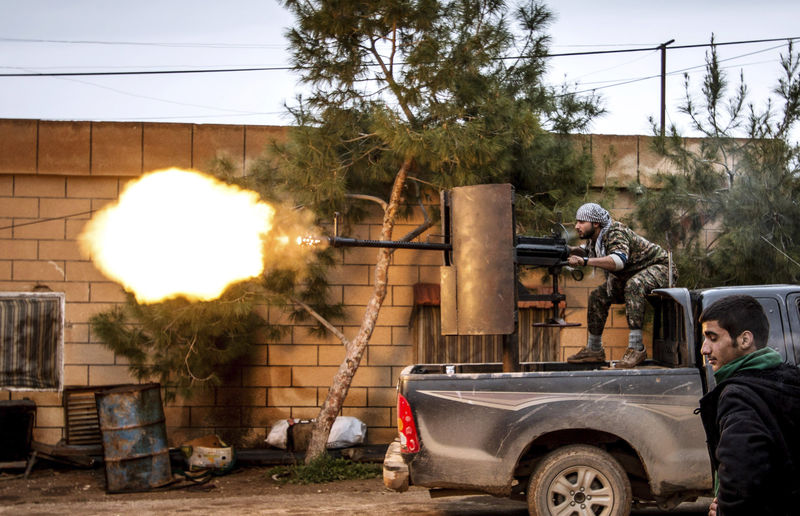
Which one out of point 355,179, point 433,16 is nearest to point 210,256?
point 355,179

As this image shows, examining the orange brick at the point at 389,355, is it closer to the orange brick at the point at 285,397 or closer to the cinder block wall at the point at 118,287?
the cinder block wall at the point at 118,287

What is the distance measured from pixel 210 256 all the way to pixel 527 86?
13.0 feet

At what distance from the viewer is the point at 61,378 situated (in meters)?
11.0

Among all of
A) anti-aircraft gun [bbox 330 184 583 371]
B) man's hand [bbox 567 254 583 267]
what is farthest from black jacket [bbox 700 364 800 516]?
man's hand [bbox 567 254 583 267]

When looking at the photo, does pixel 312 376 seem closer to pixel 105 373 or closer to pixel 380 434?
pixel 380 434

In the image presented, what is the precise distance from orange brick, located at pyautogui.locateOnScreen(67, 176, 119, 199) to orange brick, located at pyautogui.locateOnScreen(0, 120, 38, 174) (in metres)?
0.53

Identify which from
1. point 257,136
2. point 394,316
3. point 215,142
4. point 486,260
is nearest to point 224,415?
point 394,316

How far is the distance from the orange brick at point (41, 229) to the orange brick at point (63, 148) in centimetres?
66

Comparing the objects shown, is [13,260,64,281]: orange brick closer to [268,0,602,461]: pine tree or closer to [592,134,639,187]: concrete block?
[268,0,602,461]: pine tree

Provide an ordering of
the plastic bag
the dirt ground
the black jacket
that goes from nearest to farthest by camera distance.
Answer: the black jacket → the dirt ground → the plastic bag

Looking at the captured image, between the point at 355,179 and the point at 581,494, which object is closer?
the point at 581,494

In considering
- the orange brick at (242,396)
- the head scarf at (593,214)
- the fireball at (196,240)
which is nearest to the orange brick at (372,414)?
the orange brick at (242,396)

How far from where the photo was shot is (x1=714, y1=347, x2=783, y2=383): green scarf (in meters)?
2.90

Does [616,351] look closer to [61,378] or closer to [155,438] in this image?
[155,438]
